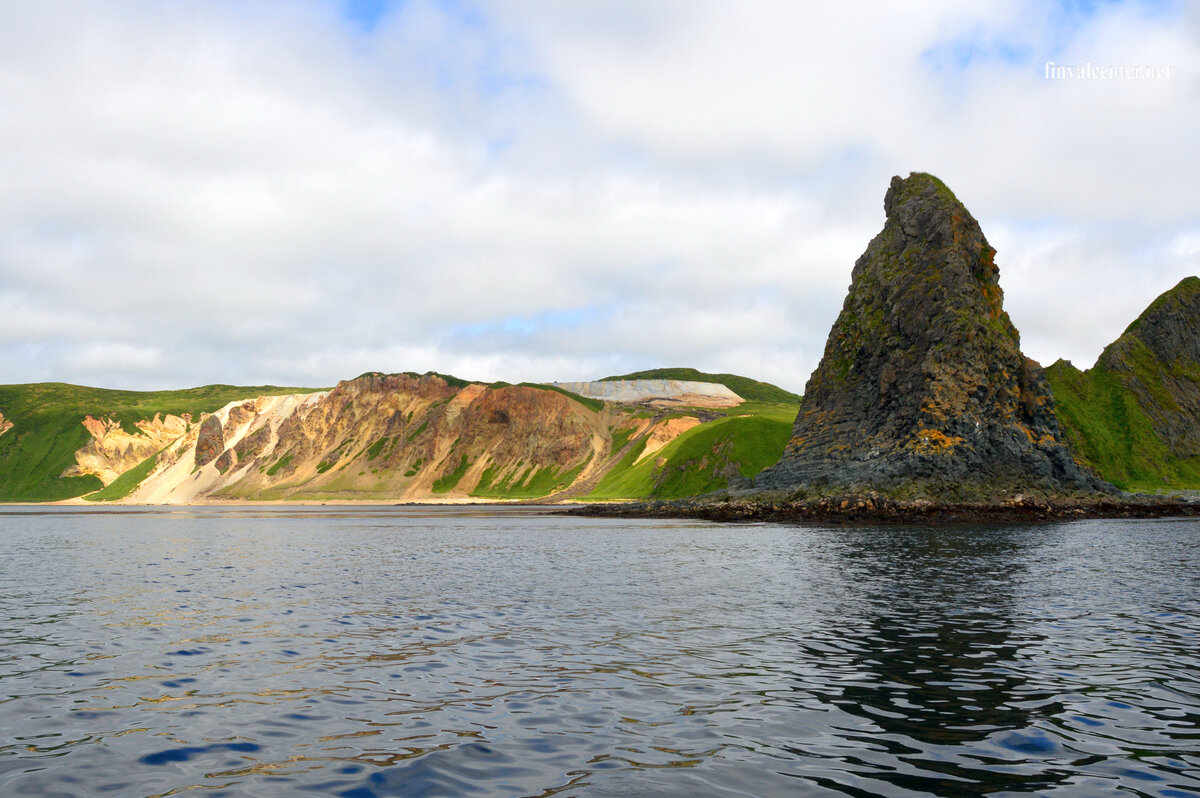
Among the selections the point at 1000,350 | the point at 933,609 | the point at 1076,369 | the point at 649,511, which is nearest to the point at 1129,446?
the point at 1076,369

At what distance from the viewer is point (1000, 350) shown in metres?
115

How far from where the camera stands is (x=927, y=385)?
111188 millimetres

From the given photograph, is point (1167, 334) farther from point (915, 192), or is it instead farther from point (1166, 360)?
point (915, 192)

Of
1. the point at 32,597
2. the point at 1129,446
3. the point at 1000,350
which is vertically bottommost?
the point at 32,597

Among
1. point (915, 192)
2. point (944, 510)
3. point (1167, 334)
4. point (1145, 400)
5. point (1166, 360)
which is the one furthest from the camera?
point (1167, 334)

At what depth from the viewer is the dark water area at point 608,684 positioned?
1293 centimetres

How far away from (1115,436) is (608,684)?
17323cm

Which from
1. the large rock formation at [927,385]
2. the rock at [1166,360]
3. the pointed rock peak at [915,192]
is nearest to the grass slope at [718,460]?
the large rock formation at [927,385]

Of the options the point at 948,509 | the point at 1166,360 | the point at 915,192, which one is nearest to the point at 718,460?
the point at 915,192

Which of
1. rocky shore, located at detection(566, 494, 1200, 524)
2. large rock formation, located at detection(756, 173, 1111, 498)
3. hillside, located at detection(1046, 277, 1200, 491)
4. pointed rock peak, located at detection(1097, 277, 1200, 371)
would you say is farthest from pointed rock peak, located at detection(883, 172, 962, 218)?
pointed rock peak, located at detection(1097, 277, 1200, 371)

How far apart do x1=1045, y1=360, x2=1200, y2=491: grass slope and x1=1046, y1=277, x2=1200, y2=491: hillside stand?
177 mm

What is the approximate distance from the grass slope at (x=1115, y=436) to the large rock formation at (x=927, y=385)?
40.7m

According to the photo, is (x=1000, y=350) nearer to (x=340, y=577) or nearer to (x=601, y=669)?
(x=340, y=577)

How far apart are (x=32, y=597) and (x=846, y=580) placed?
39.8 m
